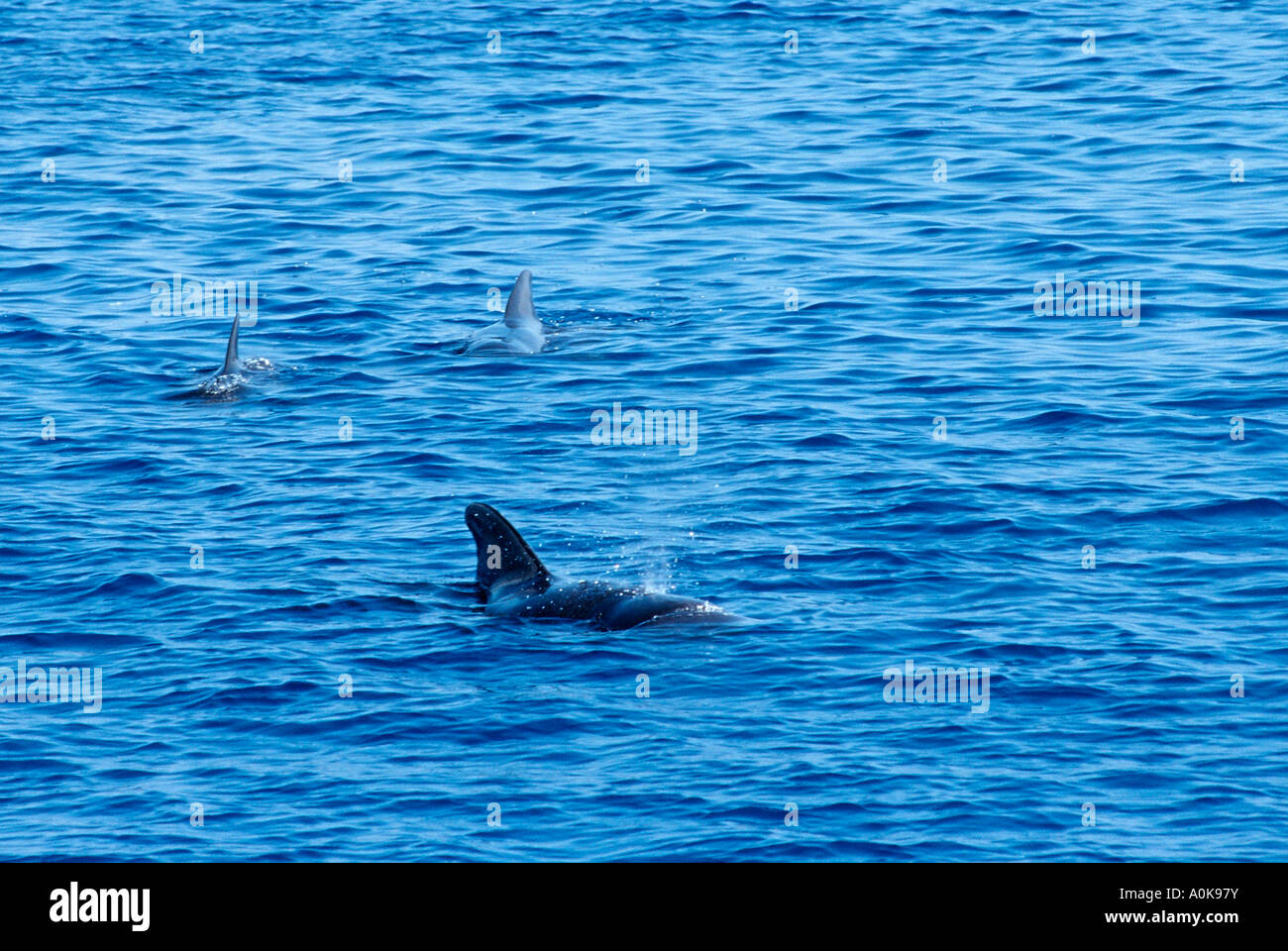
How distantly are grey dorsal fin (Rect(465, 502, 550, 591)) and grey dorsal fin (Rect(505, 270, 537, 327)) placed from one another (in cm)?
881

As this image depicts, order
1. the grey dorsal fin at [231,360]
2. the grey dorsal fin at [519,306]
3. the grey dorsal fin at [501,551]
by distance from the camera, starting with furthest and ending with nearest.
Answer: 1. the grey dorsal fin at [519,306]
2. the grey dorsal fin at [231,360]
3. the grey dorsal fin at [501,551]

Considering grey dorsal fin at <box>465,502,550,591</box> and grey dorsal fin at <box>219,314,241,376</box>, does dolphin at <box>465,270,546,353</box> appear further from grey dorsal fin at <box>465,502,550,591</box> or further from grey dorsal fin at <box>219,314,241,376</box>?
grey dorsal fin at <box>465,502,550,591</box>

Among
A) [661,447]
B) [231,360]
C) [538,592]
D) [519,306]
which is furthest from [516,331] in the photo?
[538,592]

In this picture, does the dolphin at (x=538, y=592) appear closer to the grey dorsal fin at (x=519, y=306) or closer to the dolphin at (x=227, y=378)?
the dolphin at (x=227, y=378)

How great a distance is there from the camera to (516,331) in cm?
2506

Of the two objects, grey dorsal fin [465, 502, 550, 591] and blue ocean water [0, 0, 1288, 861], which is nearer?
blue ocean water [0, 0, 1288, 861]

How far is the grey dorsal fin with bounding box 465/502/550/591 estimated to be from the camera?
645 inches

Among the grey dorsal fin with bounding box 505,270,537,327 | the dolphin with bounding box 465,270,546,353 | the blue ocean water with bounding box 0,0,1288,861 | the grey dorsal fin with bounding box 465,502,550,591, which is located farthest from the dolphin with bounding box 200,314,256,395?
the grey dorsal fin with bounding box 465,502,550,591

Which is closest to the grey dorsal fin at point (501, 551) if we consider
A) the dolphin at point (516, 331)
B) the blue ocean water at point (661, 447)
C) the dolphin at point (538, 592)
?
the dolphin at point (538, 592)

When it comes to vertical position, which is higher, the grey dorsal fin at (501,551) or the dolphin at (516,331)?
the dolphin at (516,331)

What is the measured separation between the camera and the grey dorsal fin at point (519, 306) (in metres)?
25.0

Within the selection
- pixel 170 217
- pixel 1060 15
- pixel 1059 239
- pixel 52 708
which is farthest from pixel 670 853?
pixel 1060 15

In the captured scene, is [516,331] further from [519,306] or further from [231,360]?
[231,360]

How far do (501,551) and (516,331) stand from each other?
29.5 feet
